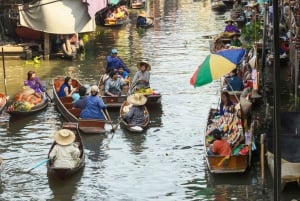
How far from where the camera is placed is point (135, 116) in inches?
668

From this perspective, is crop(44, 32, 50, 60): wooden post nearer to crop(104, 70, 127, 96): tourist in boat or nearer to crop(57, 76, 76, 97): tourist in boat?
crop(57, 76, 76, 97): tourist in boat

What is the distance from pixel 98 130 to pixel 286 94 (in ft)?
22.3

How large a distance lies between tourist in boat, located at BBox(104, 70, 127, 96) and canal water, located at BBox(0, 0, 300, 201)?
556 millimetres

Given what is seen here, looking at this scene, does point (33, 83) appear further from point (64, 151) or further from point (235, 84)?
point (64, 151)

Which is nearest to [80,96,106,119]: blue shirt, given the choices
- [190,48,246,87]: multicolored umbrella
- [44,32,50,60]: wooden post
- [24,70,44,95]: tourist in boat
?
[24,70,44,95]: tourist in boat

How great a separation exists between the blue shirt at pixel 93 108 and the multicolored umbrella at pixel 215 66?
12.1 ft

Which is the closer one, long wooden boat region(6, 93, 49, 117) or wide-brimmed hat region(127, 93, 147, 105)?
wide-brimmed hat region(127, 93, 147, 105)

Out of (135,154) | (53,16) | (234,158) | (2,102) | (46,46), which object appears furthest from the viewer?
(46,46)

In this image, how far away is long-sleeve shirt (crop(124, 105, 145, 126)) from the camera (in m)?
16.9

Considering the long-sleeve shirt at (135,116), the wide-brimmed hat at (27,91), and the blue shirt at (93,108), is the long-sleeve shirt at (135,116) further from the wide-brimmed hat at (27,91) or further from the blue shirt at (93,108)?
the wide-brimmed hat at (27,91)

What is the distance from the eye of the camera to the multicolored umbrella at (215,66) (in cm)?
1250

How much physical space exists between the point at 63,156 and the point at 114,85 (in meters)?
6.16

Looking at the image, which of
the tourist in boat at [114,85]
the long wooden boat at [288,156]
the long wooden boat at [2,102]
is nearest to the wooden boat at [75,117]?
the tourist in boat at [114,85]

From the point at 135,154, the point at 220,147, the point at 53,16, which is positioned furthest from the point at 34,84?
the point at 53,16
